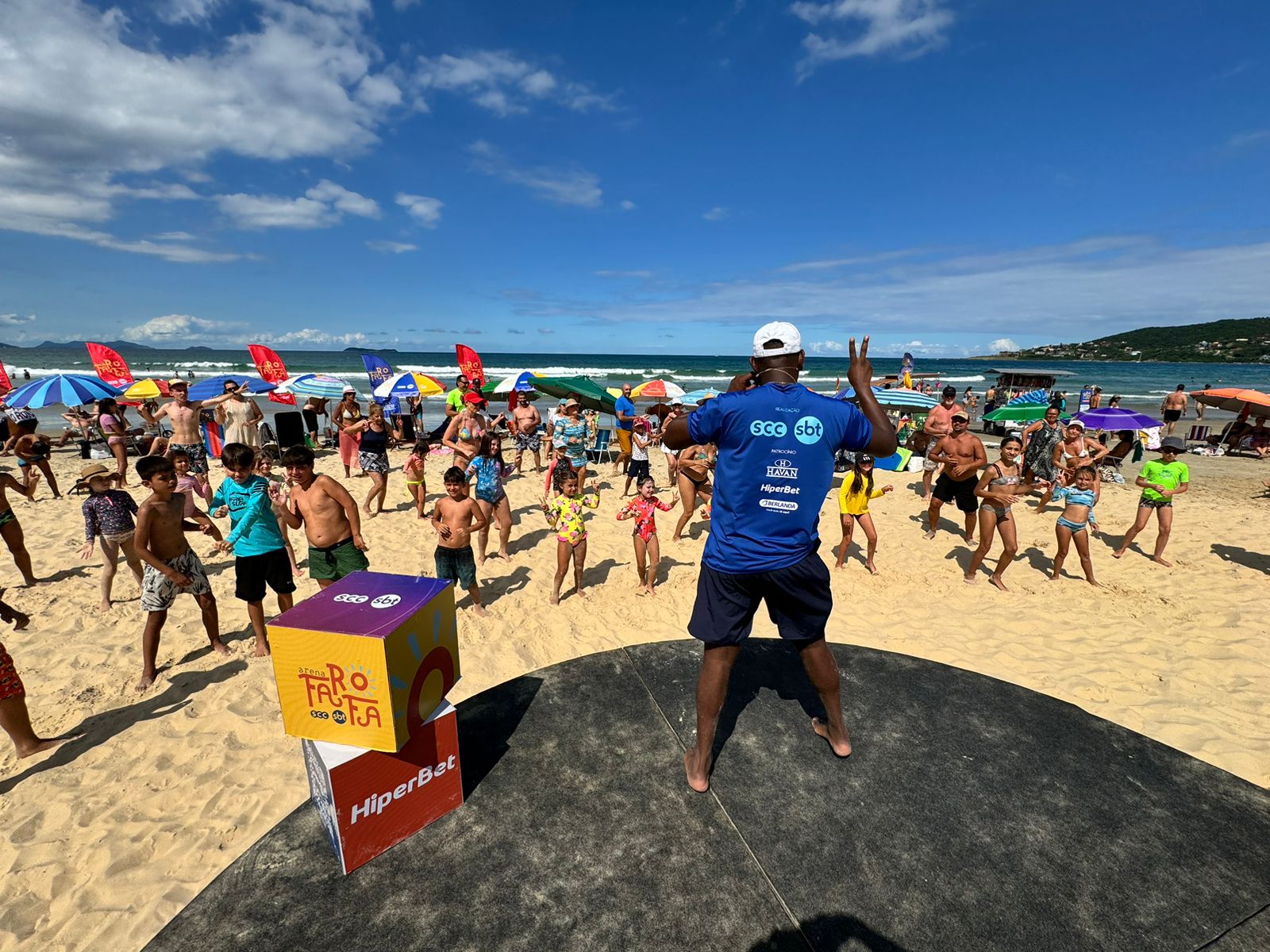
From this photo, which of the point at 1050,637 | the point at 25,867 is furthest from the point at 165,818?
the point at 1050,637

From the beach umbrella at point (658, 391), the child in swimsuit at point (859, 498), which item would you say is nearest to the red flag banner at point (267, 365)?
the beach umbrella at point (658, 391)

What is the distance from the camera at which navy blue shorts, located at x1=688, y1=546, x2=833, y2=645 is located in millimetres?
2598

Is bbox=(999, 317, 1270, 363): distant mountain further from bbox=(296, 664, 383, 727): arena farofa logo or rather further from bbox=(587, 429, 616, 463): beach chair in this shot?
bbox=(296, 664, 383, 727): arena farofa logo

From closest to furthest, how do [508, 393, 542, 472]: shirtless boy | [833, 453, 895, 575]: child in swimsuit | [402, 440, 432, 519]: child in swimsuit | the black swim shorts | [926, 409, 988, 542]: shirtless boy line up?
[833, 453, 895, 575]: child in swimsuit → [926, 409, 988, 542]: shirtless boy → the black swim shorts → [402, 440, 432, 519]: child in swimsuit → [508, 393, 542, 472]: shirtless boy

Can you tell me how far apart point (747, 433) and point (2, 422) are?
1870cm

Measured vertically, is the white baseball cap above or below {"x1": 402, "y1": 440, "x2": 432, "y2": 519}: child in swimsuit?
above

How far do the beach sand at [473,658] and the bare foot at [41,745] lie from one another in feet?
0.22

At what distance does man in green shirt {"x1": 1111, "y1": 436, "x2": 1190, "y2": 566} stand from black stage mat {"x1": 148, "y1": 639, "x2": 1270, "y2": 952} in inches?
238

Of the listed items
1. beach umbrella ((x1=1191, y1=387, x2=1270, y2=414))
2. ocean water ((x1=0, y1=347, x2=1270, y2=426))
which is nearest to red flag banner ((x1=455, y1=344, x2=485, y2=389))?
beach umbrella ((x1=1191, y1=387, x2=1270, y2=414))

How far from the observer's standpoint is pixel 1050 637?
18.4 feet

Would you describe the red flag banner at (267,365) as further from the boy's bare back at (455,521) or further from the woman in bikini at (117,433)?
the boy's bare back at (455,521)

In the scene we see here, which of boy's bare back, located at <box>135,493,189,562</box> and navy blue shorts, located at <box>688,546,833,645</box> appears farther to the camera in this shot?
boy's bare back, located at <box>135,493,189,562</box>

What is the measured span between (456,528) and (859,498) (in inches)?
199

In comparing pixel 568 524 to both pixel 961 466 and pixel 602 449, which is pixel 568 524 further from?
pixel 602 449
